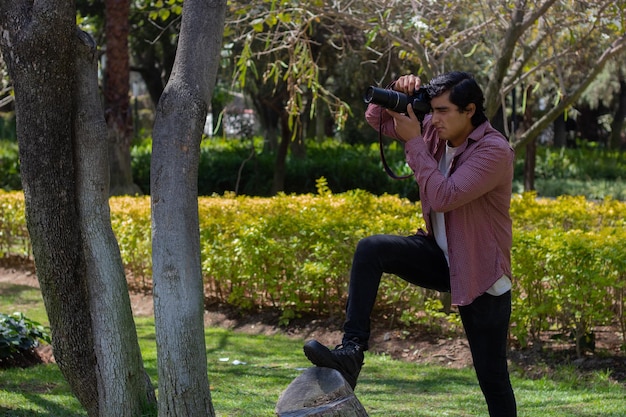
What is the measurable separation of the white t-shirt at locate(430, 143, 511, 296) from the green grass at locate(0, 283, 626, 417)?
2.10 meters

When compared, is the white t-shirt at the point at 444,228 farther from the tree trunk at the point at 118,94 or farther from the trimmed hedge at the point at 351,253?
the tree trunk at the point at 118,94

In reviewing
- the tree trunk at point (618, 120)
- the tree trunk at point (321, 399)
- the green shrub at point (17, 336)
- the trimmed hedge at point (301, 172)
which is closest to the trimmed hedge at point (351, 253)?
the green shrub at point (17, 336)

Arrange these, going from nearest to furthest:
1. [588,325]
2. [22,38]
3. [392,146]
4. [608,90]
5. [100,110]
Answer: [22,38] < [100,110] < [588,325] < [392,146] < [608,90]

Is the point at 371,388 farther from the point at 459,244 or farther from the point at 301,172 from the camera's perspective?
the point at 301,172

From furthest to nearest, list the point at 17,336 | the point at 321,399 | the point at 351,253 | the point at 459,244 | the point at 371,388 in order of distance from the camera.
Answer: the point at 351,253
the point at 17,336
the point at 371,388
the point at 459,244
the point at 321,399

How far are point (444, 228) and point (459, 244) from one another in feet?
0.57

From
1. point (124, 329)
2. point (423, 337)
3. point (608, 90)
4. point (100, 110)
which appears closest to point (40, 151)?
→ point (100, 110)

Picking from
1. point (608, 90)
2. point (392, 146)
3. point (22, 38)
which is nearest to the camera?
point (22, 38)

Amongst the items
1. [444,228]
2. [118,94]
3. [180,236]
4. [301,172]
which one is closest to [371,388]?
[444,228]

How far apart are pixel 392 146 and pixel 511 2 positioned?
1784 cm

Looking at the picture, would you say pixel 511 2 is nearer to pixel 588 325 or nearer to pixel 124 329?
pixel 588 325

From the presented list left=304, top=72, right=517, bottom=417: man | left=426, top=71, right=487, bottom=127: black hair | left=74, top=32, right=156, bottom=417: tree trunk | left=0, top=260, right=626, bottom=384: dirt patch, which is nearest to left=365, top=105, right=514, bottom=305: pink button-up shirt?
left=304, top=72, right=517, bottom=417: man

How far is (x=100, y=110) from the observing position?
13.5 feet

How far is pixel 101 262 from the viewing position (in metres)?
4.01
